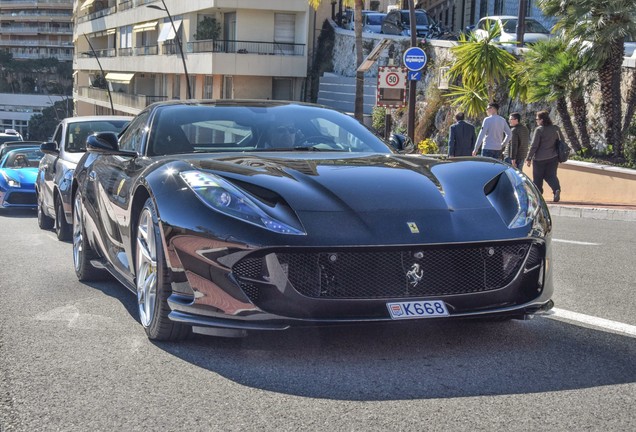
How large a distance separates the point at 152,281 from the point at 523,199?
195 centimetres

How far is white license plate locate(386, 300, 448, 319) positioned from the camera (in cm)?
450

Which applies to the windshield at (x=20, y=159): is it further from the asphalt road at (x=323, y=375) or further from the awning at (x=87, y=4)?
the awning at (x=87, y=4)

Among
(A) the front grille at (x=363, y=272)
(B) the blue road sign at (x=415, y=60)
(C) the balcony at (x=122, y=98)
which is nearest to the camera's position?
(A) the front grille at (x=363, y=272)

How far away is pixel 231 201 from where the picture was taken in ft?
15.3

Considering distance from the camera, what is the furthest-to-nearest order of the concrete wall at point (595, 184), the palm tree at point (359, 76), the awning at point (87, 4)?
the awning at point (87, 4)
the palm tree at point (359, 76)
the concrete wall at point (595, 184)

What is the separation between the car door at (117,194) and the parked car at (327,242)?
0.31ft

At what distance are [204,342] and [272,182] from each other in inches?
35.0

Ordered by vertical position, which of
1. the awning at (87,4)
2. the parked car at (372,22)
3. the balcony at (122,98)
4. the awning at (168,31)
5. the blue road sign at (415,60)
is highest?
the awning at (87,4)

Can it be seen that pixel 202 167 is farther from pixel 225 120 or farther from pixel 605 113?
pixel 605 113

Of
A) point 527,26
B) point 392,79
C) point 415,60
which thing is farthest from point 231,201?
point 527,26

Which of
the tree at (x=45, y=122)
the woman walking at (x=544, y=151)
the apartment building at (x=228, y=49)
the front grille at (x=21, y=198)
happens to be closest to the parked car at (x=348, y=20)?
the apartment building at (x=228, y=49)

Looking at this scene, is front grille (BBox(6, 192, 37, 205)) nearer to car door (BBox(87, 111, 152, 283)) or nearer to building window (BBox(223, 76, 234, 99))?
car door (BBox(87, 111, 152, 283))

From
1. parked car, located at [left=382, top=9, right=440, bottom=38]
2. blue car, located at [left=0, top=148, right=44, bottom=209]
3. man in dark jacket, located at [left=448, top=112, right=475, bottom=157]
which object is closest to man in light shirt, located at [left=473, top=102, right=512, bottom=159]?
man in dark jacket, located at [left=448, top=112, right=475, bottom=157]

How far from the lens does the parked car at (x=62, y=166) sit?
10.5m
